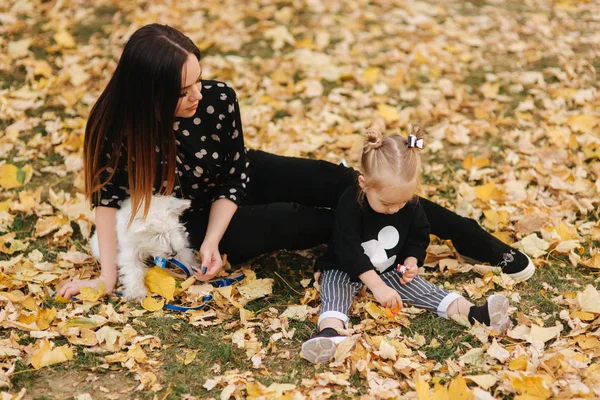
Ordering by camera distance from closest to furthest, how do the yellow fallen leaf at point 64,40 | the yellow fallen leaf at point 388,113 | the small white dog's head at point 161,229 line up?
1. the small white dog's head at point 161,229
2. the yellow fallen leaf at point 388,113
3. the yellow fallen leaf at point 64,40

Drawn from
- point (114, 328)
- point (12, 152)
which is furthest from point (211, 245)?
point (12, 152)

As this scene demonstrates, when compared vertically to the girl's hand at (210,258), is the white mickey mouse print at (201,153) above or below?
above

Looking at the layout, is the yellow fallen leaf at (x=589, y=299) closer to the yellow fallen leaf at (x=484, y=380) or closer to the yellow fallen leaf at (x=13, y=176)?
the yellow fallen leaf at (x=484, y=380)

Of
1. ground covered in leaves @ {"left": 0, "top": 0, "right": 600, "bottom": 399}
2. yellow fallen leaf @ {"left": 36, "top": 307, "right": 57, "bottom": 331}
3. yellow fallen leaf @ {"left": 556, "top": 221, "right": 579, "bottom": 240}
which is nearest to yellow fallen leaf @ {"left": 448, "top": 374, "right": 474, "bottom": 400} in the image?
ground covered in leaves @ {"left": 0, "top": 0, "right": 600, "bottom": 399}

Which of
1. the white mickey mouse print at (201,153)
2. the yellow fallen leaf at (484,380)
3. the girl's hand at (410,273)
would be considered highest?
the white mickey mouse print at (201,153)

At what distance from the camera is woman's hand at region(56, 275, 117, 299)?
280cm

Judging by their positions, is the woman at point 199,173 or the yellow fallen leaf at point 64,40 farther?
the yellow fallen leaf at point 64,40

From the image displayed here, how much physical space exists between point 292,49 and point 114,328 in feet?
10.9

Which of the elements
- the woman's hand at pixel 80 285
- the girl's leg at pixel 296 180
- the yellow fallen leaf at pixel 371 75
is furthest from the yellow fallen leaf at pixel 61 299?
the yellow fallen leaf at pixel 371 75

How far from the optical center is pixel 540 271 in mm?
2941

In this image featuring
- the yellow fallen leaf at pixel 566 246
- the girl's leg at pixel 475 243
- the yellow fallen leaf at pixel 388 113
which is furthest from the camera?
the yellow fallen leaf at pixel 388 113

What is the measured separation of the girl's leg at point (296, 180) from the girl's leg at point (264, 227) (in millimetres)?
121

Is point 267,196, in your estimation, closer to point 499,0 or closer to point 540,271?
point 540,271

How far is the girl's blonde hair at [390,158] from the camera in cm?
253
